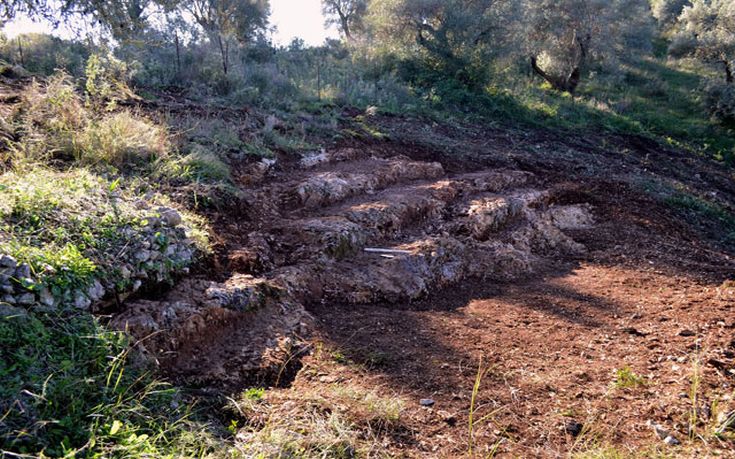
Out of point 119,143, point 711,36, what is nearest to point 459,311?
point 119,143

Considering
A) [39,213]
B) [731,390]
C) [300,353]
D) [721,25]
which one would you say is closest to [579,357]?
[731,390]

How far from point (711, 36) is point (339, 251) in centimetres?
2085

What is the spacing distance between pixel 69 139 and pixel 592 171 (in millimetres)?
8344

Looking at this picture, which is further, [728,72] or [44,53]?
[728,72]

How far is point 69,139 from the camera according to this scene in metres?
3.97

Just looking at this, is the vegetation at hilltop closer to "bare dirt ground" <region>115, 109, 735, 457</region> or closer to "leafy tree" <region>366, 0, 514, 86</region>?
"leafy tree" <region>366, 0, 514, 86</region>

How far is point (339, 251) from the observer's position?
4254 millimetres

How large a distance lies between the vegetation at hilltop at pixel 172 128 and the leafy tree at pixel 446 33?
0.18 ft

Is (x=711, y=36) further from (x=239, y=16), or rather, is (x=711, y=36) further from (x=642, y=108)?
(x=239, y=16)

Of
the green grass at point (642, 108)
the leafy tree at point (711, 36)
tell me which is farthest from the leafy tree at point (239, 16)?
the leafy tree at point (711, 36)

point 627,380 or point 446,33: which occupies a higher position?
point 446,33

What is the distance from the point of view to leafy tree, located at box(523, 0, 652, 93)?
1725 cm

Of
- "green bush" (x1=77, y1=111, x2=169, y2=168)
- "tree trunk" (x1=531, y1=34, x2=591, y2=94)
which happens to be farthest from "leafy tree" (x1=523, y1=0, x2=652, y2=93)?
"green bush" (x1=77, y1=111, x2=169, y2=168)

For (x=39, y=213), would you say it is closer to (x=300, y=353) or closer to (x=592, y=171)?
(x=300, y=353)
